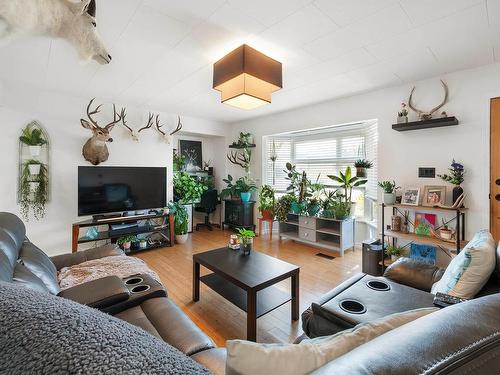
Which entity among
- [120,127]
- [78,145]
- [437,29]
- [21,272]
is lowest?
[21,272]

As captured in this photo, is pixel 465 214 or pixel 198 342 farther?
pixel 465 214

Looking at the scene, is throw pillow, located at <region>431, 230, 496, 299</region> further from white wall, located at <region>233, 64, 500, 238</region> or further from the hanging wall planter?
the hanging wall planter

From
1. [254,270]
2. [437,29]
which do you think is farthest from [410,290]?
[437,29]

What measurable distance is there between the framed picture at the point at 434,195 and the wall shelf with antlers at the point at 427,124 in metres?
0.72

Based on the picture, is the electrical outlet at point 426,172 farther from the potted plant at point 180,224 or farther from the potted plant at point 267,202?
the potted plant at point 180,224

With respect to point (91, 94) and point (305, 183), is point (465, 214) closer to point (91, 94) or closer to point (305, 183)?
point (305, 183)

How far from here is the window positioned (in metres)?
3.87

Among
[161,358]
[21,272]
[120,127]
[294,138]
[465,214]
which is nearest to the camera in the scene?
[161,358]

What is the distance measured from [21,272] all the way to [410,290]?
94.4 inches

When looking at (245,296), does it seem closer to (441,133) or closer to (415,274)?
(415,274)

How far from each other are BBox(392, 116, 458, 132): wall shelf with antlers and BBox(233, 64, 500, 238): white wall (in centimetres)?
12

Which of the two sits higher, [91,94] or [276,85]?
[91,94]

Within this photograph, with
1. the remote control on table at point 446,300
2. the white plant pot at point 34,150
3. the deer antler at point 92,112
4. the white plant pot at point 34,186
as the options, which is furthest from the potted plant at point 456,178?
the white plant pot at point 34,186

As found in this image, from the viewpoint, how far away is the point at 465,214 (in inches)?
109
